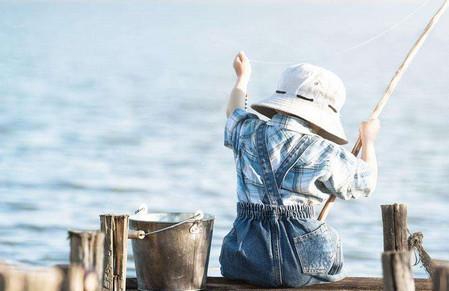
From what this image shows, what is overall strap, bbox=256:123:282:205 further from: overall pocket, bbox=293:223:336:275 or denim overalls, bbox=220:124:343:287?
overall pocket, bbox=293:223:336:275

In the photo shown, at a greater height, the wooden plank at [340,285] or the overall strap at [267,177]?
the overall strap at [267,177]

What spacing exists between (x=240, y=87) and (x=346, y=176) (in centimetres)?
64

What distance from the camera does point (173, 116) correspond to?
61.8ft

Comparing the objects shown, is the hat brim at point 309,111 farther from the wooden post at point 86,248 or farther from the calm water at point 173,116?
the calm water at point 173,116

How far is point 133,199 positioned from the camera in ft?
42.5

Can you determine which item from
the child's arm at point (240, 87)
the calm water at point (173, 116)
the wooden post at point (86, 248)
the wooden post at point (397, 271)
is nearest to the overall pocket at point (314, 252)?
the child's arm at point (240, 87)

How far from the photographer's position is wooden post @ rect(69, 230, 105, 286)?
3.98m

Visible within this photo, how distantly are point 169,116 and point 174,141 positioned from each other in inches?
80.3

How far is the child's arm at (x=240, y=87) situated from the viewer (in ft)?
17.4

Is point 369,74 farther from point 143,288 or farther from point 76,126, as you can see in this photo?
point 143,288

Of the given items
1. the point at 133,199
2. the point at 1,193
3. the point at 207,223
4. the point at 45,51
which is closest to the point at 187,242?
the point at 207,223

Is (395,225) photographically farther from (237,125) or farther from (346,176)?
(237,125)

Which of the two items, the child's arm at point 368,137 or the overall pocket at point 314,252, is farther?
the child's arm at point 368,137

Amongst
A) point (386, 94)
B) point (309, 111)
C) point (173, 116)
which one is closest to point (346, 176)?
point (309, 111)
